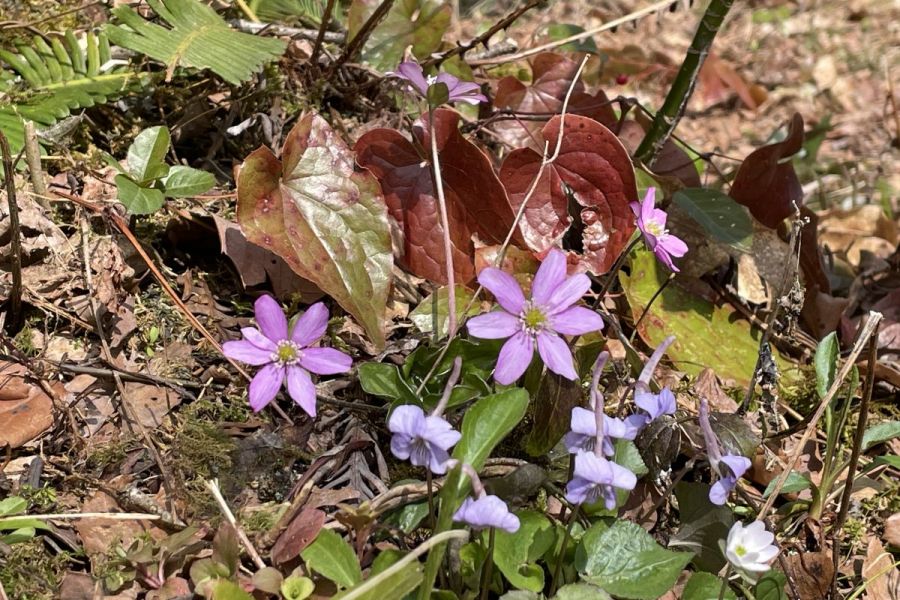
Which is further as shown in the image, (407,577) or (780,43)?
(780,43)

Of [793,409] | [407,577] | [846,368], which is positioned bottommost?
[793,409]

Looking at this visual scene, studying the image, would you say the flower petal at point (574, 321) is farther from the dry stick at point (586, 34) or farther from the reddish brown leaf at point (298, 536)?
the dry stick at point (586, 34)

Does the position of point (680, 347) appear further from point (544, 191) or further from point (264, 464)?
point (264, 464)

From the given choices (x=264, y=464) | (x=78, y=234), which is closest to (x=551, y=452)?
(x=264, y=464)

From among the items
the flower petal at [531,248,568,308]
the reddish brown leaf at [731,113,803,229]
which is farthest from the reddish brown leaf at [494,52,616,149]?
the flower petal at [531,248,568,308]

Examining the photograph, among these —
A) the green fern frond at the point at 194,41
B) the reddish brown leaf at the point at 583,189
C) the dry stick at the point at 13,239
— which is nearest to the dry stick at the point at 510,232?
the reddish brown leaf at the point at 583,189

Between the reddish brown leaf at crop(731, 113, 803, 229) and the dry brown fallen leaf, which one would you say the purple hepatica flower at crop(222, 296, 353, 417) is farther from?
the reddish brown leaf at crop(731, 113, 803, 229)

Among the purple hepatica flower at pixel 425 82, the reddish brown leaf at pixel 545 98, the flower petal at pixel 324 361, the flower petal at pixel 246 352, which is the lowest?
the flower petal at pixel 324 361
